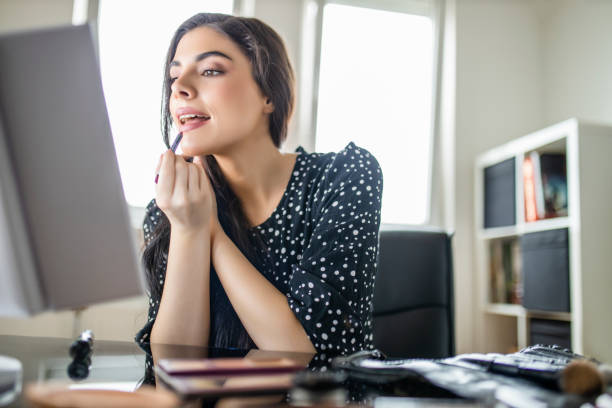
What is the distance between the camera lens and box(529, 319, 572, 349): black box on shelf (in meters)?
2.13

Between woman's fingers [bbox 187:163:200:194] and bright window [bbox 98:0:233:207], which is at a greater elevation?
bright window [bbox 98:0:233:207]

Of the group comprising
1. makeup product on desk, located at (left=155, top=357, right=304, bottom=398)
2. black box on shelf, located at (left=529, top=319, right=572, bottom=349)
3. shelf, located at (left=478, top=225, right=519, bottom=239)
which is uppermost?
shelf, located at (left=478, top=225, right=519, bottom=239)

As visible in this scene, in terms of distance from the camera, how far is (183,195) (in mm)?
950

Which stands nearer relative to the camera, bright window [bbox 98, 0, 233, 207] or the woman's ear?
the woman's ear

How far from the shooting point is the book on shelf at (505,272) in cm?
254

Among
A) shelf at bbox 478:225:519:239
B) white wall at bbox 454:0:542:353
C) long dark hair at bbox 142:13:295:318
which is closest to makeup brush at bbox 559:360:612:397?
long dark hair at bbox 142:13:295:318

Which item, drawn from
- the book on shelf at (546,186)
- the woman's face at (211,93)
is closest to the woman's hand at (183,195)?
the woman's face at (211,93)

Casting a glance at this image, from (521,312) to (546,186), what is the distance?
0.63 m

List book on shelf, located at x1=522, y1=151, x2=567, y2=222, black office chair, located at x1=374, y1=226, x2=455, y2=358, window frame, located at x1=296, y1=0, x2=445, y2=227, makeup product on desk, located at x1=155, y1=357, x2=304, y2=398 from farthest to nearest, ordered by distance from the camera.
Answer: window frame, located at x1=296, y1=0, x2=445, y2=227 < book on shelf, located at x1=522, y1=151, x2=567, y2=222 < black office chair, located at x1=374, y1=226, x2=455, y2=358 < makeup product on desk, located at x1=155, y1=357, x2=304, y2=398

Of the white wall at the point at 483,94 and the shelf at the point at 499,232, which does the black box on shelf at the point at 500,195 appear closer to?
the shelf at the point at 499,232

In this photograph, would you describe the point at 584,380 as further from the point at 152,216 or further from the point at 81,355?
the point at 152,216

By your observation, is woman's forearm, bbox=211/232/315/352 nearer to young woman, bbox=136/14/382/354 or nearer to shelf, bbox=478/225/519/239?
young woman, bbox=136/14/382/354

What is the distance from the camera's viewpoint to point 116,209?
1.51 feet

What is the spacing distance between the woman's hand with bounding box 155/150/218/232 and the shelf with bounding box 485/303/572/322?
1779mm
